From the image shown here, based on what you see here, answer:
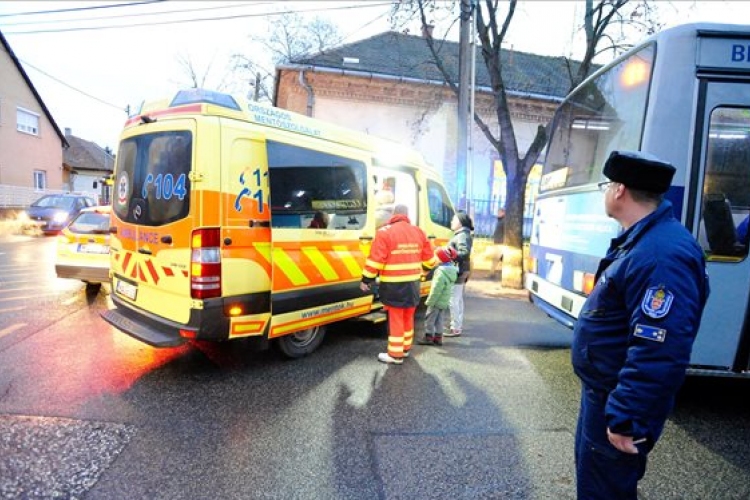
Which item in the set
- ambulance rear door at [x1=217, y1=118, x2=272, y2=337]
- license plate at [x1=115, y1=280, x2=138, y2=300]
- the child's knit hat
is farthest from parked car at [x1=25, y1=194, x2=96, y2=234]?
the child's knit hat

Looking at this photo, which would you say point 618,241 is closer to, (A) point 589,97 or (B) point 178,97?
(A) point 589,97

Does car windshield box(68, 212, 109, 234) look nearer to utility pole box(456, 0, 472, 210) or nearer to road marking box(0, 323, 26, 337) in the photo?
road marking box(0, 323, 26, 337)

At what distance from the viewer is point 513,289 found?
9461 mm

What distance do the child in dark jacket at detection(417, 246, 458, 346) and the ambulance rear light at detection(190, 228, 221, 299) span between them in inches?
101

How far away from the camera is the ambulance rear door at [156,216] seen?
3.71m

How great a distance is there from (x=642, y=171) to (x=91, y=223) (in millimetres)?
7315

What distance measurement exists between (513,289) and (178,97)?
7603 mm

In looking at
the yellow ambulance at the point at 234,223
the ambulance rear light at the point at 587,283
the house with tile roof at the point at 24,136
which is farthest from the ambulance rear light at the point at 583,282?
the house with tile roof at the point at 24,136

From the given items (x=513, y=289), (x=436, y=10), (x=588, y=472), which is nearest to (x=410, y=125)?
(x=436, y=10)

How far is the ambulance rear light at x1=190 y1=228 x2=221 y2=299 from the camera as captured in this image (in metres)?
3.63

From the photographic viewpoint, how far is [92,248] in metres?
6.48

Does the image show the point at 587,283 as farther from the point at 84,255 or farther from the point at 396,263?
the point at 84,255

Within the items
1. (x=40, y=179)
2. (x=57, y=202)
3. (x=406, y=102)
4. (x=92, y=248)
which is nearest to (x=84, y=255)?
(x=92, y=248)

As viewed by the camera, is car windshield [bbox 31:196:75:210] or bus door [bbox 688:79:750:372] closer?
bus door [bbox 688:79:750:372]
